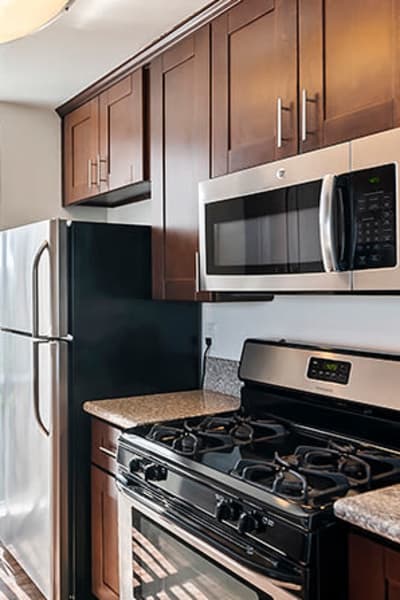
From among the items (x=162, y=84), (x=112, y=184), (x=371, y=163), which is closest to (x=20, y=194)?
(x=112, y=184)

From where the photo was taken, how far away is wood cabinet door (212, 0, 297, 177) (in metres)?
1.88

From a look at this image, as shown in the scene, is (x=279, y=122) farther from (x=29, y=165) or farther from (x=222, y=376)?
(x=29, y=165)

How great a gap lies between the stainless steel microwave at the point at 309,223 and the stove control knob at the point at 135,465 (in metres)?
0.63

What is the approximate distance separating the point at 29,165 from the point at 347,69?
2.24m

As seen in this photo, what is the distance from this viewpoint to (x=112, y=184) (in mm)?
2963

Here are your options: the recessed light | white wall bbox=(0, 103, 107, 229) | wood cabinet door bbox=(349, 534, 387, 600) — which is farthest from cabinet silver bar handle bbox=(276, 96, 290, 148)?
white wall bbox=(0, 103, 107, 229)

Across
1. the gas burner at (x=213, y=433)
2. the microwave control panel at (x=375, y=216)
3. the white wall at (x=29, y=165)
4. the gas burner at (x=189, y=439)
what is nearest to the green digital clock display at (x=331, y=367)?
the gas burner at (x=213, y=433)

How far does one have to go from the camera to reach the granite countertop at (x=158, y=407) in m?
2.25

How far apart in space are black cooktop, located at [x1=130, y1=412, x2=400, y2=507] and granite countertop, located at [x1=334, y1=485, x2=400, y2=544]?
7 cm

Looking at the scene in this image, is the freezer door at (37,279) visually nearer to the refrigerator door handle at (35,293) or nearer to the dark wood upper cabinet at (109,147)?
the refrigerator door handle at (35,293)

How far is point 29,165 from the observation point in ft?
11.3

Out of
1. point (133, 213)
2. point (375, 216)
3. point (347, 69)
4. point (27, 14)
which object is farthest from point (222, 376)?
point (27, 14)

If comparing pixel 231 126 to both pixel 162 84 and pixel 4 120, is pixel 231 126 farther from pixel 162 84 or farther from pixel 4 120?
pixel 4 120

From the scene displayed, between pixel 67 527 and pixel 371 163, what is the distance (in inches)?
74.2
